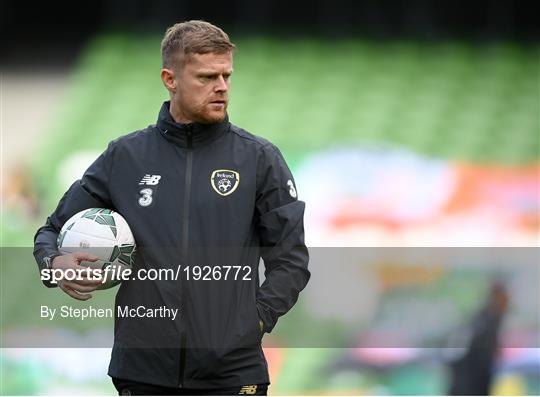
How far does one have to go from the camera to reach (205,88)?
337 cm

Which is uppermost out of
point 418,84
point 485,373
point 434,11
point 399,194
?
point 434,11

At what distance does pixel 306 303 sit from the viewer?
8570mm

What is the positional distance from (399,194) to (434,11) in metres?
3.38

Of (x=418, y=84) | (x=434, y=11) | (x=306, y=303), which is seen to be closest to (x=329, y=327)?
(x=306, y=303)

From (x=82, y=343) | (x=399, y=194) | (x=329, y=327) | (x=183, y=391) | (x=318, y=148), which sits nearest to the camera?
(x=183, y=391)

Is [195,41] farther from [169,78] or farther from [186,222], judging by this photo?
[186,222]

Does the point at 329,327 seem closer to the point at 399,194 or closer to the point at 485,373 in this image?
the point at 485,373

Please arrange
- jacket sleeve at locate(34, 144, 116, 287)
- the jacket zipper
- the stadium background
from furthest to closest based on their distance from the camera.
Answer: the stadium background, jacket sleeve at locate(34, 144, 116, 287), the jacket zipper

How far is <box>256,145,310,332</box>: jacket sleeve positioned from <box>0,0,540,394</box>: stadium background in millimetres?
4667

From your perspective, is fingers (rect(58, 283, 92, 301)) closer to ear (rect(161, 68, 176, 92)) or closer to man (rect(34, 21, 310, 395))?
man (rect(34, 21, 310, 395))

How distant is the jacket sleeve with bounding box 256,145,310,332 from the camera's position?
3.30m

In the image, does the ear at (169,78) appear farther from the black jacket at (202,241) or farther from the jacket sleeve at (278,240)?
the jacket sleeve at (278,240)
